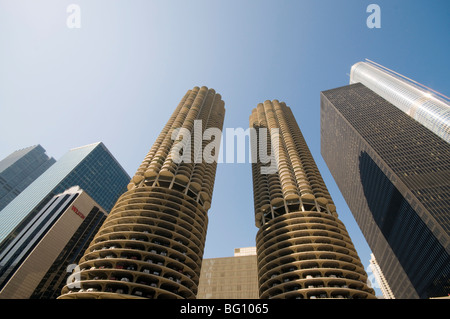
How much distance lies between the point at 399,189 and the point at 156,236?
4200 inches

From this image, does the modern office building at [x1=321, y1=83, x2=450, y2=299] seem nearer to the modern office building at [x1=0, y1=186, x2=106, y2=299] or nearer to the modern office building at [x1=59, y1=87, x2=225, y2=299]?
the modern office building at [x1=59, y1=87, x2=225, y2=299]

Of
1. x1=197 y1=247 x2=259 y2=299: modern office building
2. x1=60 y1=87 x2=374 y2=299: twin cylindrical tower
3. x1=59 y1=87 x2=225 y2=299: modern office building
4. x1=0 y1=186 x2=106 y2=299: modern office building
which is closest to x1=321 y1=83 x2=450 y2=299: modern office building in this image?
x1=60 y1=87 x2=374 y2=299: twin cylindrical tower

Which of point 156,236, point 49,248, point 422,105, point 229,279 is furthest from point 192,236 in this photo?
point 422,105

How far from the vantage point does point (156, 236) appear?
67500mm

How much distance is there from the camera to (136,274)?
5869 cm

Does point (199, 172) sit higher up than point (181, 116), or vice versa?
point (181, 116)

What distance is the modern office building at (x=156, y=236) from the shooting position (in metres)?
58.8

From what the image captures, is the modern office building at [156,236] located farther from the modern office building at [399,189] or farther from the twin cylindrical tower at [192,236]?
the modern office building at [399,189]

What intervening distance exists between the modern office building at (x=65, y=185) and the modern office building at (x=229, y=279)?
89.4m

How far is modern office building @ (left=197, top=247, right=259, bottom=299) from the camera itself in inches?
4692
